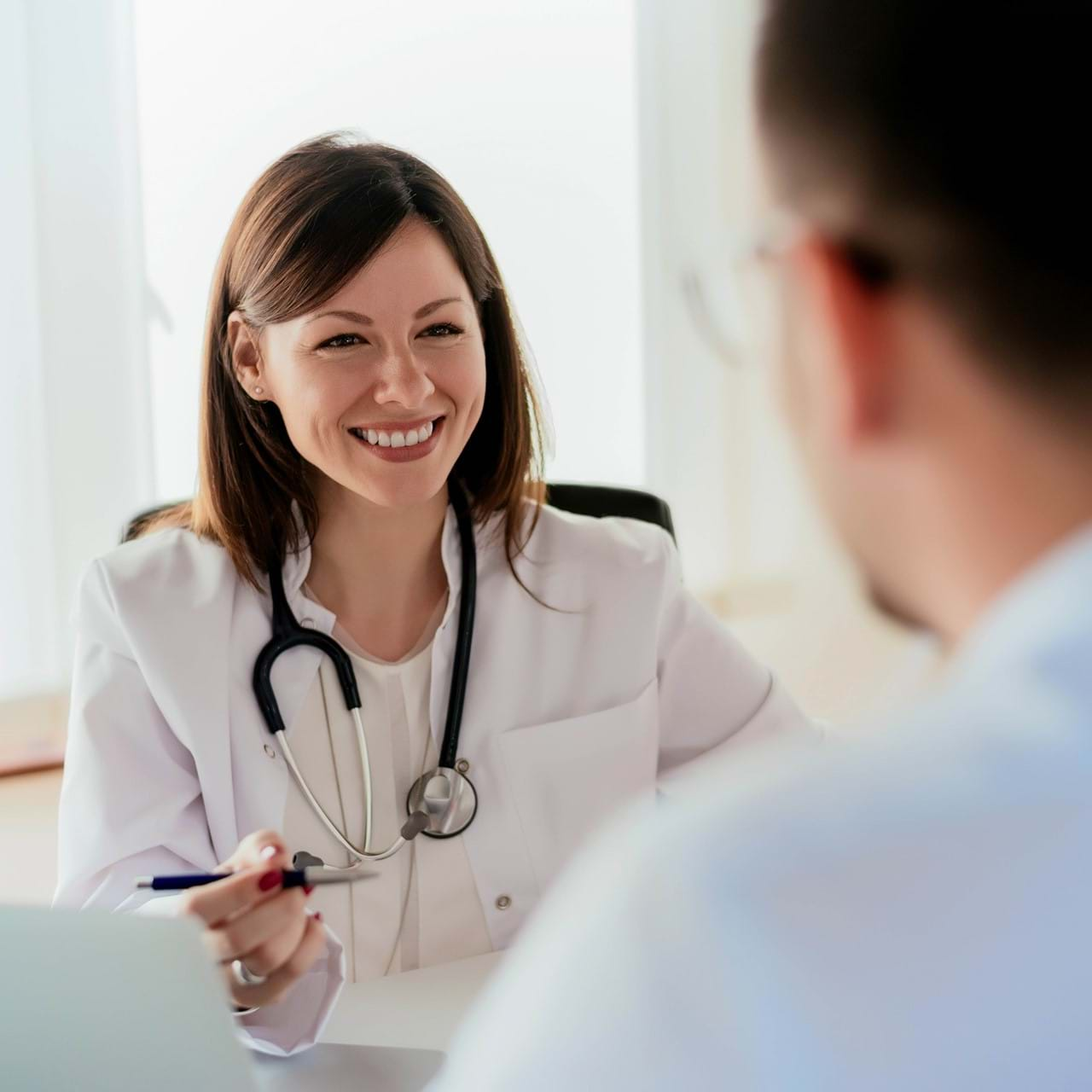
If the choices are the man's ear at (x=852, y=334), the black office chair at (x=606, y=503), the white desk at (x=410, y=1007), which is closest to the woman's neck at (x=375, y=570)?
the black office chair at (x=606, y=503)

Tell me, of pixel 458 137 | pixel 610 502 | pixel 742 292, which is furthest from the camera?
pixel 458 137

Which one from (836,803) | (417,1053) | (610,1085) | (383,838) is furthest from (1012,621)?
(383,838)

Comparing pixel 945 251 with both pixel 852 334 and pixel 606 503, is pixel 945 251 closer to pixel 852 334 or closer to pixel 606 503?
pixel 852 334

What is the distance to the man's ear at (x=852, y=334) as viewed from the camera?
47 cm

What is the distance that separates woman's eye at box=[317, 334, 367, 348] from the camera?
58.6 inches

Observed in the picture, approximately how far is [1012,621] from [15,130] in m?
2.71

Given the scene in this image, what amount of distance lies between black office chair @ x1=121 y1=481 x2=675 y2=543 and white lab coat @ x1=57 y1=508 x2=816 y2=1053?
125 millimetres

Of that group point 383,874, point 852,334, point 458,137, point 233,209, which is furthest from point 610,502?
point 458,137

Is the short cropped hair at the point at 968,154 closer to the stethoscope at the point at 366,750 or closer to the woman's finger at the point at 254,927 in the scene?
the woman's finger at the point at 254,927

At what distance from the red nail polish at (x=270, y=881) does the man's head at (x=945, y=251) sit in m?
0.66

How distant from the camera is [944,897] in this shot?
1.31 feet

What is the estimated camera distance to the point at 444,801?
55.2 inches

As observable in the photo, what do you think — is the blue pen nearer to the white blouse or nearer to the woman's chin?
the white blouse

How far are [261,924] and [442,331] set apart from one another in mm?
750
